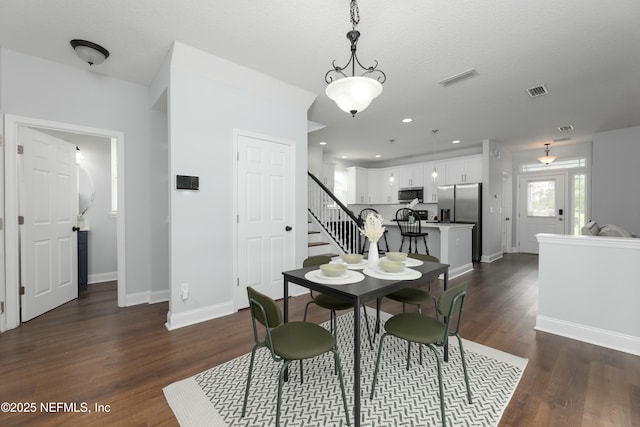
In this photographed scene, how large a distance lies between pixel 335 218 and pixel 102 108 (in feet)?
11.9

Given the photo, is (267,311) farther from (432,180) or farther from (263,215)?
(432,180)

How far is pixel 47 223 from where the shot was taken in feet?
10.8

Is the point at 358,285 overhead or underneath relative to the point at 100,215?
underneath

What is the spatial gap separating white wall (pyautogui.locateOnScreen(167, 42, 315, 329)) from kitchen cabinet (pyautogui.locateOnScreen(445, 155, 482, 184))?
Result: 5328mm

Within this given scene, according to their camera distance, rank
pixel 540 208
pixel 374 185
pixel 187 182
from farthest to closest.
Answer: pixel 374 185 → pixel 540 208 → pixel 187 182

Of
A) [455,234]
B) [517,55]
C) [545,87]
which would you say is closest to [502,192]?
[455,234]

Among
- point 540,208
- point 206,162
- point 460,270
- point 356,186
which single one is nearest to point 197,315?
point 206,162

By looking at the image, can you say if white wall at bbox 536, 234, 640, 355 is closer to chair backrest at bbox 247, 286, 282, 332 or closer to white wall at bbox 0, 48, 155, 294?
chair backrest at bbox 247, 286, 282, 332

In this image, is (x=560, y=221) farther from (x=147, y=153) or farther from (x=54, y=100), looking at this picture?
(x=54, y=100)

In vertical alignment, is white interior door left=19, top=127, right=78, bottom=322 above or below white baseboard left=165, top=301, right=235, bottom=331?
above

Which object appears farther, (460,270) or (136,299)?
(460,270)

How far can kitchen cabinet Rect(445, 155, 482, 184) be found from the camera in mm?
6709

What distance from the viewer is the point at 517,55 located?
2820 mm

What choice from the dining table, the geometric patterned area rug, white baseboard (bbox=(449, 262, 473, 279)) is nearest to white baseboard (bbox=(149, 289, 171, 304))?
the geometric patterned area rug
